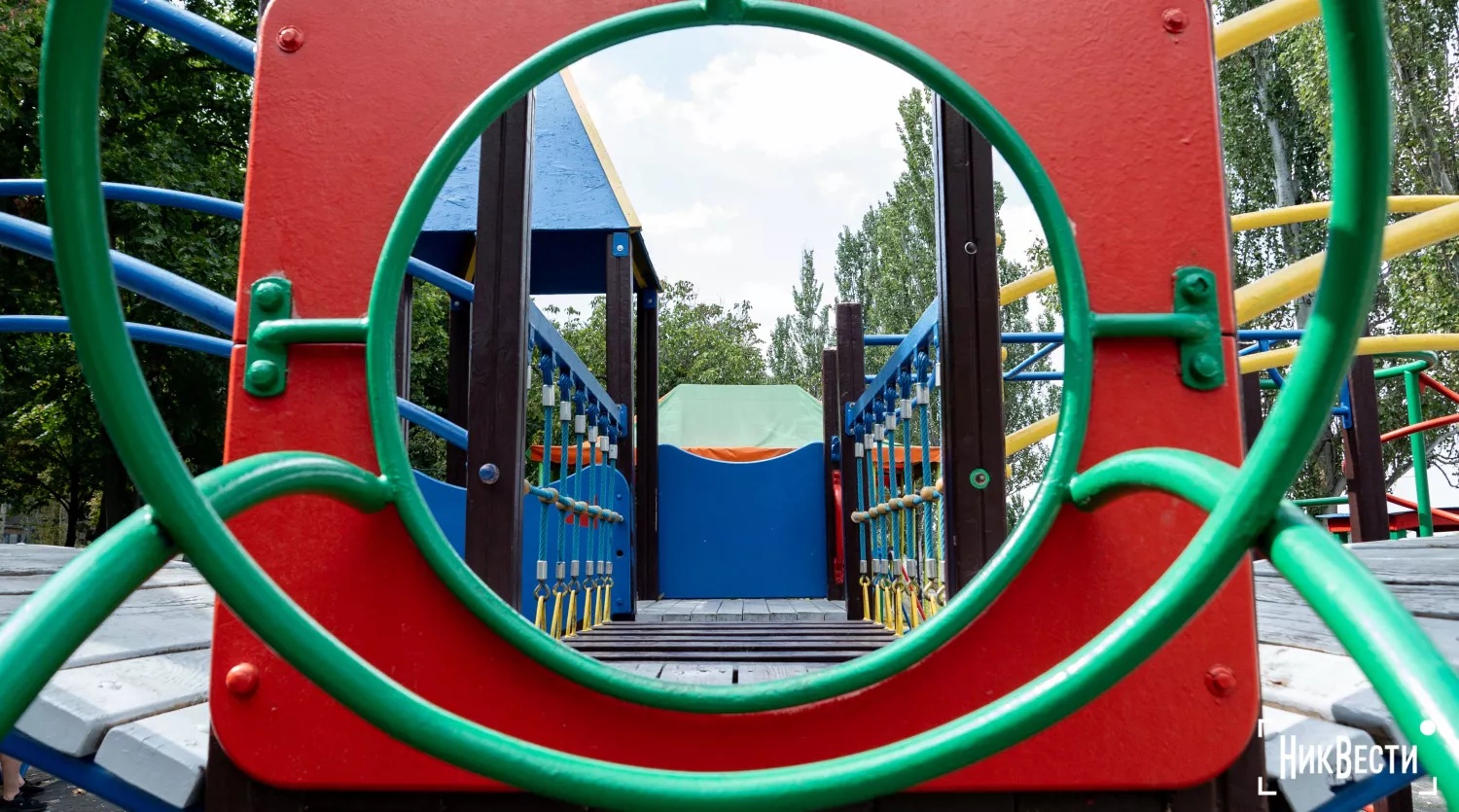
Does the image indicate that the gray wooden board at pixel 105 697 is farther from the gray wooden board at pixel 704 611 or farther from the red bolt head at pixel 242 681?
the gray wooden board at pixel 704 611

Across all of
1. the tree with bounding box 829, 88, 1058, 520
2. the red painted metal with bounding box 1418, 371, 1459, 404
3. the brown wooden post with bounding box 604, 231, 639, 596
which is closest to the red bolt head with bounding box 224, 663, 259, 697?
the brown wooden post with bounding box 604, 231, 639, 596

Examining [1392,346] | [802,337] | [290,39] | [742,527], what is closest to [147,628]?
[290,39]

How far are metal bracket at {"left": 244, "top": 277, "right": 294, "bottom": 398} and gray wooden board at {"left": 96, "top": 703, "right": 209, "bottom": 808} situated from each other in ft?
1.46

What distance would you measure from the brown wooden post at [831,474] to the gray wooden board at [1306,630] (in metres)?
2.35

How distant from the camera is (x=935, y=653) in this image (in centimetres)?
103

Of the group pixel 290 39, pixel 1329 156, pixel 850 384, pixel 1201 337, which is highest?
pixel 1329 156

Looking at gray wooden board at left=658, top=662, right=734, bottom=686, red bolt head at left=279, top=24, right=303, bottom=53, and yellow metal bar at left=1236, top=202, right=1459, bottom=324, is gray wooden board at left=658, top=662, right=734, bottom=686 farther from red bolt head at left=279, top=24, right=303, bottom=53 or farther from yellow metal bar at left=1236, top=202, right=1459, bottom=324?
yellow metal bar at left=1236, top=202, right=1459, bottom=324

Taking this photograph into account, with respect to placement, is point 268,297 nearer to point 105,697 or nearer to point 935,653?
point 105,697

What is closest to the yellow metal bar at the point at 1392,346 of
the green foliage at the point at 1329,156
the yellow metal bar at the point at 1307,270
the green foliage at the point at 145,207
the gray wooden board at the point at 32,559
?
the yellow metal bar at the point at 1307,270

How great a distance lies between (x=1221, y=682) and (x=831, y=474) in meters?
3.52

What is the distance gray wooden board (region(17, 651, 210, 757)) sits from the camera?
3.43 ft

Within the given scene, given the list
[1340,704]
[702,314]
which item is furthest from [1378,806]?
[702,314]

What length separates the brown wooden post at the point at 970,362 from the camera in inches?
47.1

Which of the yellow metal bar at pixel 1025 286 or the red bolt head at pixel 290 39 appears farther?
the yellow metal bar at pixel 1025 286
